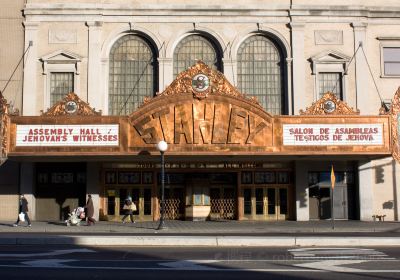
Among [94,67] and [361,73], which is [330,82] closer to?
[361,73]

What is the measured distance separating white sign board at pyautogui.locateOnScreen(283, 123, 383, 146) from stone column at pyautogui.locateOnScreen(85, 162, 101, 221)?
1143cm

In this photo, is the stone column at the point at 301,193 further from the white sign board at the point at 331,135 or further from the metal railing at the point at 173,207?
the metal railing at the point at 173,207

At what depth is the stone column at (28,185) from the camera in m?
31.3

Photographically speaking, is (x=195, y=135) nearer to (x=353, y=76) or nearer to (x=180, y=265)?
(x=353, y=76)

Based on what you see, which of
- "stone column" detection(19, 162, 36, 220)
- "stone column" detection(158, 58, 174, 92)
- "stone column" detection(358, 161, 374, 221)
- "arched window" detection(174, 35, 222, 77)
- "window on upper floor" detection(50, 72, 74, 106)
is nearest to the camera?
"stone column" detection(19, 162, 36, 220)

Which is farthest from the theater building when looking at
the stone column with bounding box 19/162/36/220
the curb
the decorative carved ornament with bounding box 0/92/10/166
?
the curb

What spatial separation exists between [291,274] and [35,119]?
19704mm

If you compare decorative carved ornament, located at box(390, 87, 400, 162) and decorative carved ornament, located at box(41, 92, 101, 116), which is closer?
decorative carved ornament, located at box(41, 92, 101, 116)

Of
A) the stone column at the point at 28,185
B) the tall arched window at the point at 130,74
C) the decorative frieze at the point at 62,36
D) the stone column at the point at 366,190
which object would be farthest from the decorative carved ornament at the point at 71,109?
the stone column at the point at 366,190

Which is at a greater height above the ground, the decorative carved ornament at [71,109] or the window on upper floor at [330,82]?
the window on upper floor at [330,82]

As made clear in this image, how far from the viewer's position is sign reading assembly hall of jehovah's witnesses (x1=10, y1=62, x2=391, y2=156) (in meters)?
27.5

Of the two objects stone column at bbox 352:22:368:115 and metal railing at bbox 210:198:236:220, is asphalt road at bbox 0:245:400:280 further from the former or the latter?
stone column at bbox 352:22:368:115

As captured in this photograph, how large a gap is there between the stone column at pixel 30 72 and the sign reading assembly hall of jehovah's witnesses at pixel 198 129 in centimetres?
393

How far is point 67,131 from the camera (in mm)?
27750
